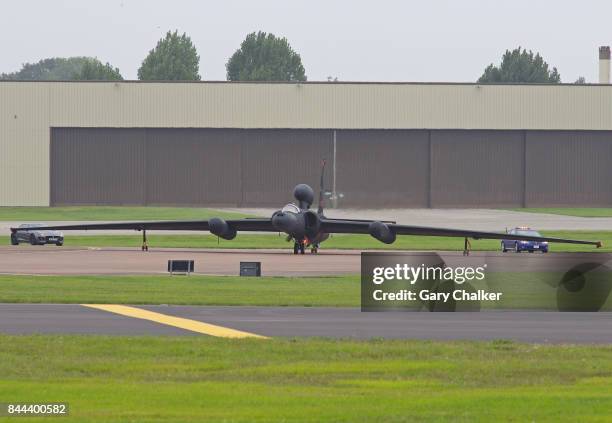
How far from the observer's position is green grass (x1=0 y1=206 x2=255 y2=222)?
8856 cm

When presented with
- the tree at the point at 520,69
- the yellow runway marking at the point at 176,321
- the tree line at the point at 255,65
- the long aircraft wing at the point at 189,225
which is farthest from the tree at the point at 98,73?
the yellow runway marking at the point at 176,321

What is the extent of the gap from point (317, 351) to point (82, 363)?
12.6 feet

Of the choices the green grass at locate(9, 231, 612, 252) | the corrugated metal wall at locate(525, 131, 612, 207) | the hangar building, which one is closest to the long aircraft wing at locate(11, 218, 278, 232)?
the green grass at locate(9, 231, 612, 252)

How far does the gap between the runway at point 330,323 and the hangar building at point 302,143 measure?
237 feet

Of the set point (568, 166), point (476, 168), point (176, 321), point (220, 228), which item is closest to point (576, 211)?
point (568, 166)

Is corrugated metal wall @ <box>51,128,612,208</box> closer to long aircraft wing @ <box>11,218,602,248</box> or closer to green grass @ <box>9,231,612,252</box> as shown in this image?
green grass @ <box>9,231,612,252</box>

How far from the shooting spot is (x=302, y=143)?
10169 cm

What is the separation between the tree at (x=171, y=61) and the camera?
190 metres

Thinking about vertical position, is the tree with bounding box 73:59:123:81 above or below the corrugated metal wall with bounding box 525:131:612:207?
above

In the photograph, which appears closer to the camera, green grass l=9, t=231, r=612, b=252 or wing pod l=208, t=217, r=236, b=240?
wing pod l=208, t=217, r=236, b=240

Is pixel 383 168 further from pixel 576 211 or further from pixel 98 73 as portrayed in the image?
pixel 98 73

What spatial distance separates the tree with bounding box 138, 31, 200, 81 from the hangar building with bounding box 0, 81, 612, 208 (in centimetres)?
8896

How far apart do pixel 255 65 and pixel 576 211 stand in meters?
104

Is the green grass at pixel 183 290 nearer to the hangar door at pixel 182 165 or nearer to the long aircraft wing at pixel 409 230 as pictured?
the long aircraft wing at pixel 409 230
